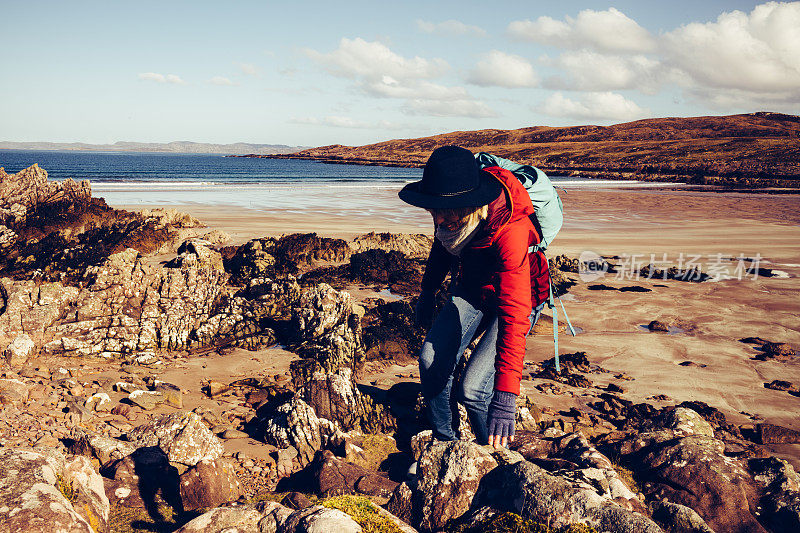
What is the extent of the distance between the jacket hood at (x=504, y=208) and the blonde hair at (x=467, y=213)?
39mm

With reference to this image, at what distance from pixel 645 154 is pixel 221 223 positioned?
8507 cm

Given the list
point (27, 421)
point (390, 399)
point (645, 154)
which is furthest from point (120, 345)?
point (645, 154)

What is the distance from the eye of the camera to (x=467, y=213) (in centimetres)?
296

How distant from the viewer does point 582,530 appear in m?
2.50

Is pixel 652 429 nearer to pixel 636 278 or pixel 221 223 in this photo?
pixel 636 278

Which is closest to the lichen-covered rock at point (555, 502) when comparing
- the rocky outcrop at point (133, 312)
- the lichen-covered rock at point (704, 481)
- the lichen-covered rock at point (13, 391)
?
the lichen-covered rock at point (704, 481)

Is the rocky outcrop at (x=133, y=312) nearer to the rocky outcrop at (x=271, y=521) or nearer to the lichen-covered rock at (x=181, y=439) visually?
the lichen-covered rock at (x=181, y=439)

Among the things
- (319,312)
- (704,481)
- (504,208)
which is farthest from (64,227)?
(704,481)

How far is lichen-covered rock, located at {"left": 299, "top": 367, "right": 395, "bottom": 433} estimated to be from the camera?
4.72 meters

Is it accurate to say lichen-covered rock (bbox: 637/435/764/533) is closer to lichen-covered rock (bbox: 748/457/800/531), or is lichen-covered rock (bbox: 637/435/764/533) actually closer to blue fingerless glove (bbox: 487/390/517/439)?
lichen-covered rock (bbox: 748/457/800/531)

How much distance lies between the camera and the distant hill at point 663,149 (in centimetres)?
6141

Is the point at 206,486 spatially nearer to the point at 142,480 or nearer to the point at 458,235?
the point at 142,480

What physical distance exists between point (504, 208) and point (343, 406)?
2.60 m

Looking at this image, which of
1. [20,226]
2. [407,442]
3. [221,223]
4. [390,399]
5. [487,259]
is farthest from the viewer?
[221,223]
